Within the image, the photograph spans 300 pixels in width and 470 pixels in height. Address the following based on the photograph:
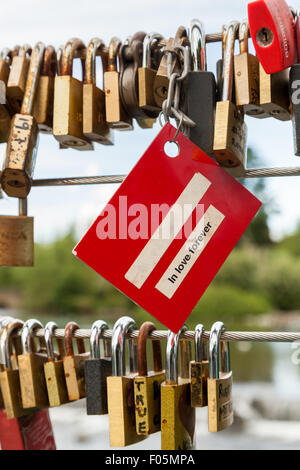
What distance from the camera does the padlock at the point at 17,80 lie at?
0.80 metres

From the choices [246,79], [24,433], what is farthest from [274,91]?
[24,433]

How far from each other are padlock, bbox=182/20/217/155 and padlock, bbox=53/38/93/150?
0.17 meters

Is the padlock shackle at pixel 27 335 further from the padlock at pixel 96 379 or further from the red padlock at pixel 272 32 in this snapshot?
the red padlock at pixel 272 32

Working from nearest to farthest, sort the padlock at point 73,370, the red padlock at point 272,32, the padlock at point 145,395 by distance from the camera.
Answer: the red padlock at point 272,32, the padlock at point 145,395, the padlock at point 73,370

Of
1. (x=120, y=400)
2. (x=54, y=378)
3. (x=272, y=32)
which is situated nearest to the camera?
(x=272, y=32)

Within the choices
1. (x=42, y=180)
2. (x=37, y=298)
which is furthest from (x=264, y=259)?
(x=42, y=180)

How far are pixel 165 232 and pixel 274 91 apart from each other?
0.71ft

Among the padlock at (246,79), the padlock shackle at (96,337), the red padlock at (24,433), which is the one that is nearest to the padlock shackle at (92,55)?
the padlock at (246,79)

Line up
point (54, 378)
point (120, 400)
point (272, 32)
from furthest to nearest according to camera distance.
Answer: point (54, 378) → point (120, 400) → point (272, 32)

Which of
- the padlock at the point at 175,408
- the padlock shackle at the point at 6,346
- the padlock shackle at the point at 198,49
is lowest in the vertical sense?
the padlock at the point at 175,408

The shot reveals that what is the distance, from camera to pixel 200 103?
0.67 metres

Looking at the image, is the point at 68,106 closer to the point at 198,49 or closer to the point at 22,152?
the point at 22,152

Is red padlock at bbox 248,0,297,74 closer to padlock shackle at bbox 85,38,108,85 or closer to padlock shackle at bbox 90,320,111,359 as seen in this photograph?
padlock shackle at bbox 85,38,108,85

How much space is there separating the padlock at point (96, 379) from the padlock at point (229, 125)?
293 millimetres
